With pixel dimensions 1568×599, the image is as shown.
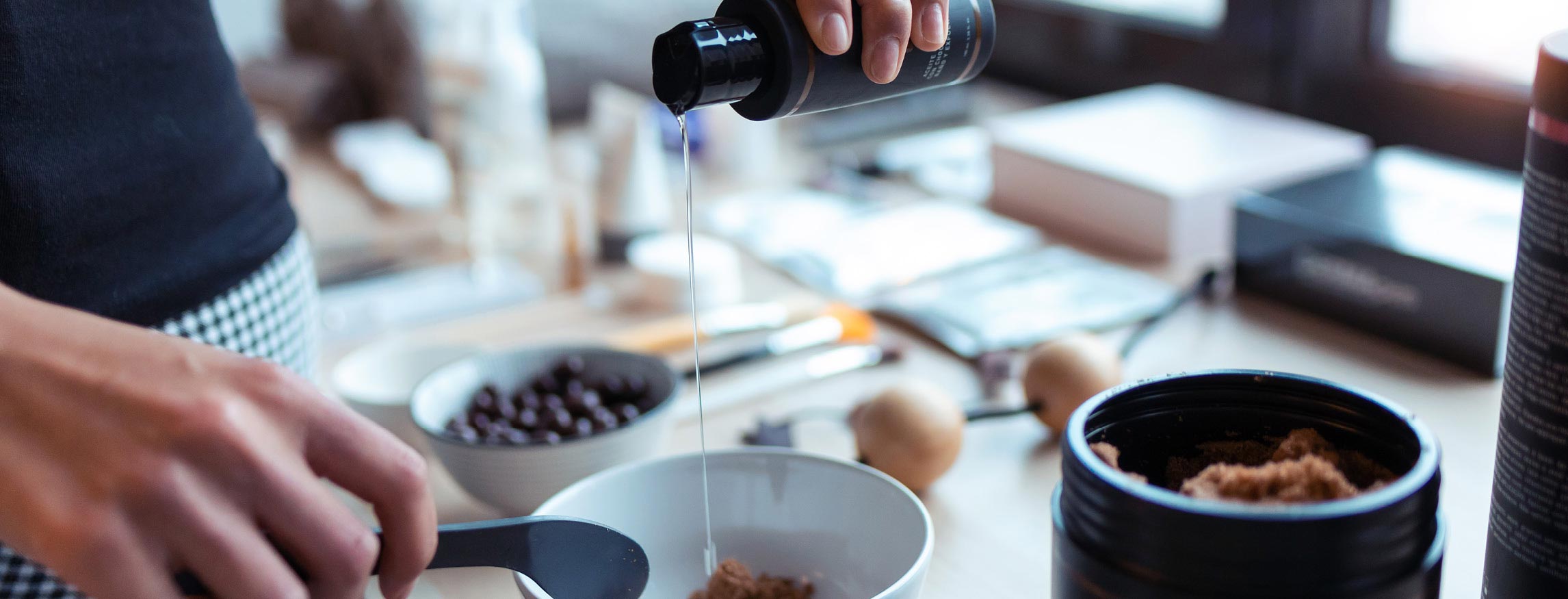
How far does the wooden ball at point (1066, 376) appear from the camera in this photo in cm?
69

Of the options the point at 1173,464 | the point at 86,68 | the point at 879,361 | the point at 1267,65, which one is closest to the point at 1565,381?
the point at 1173,464

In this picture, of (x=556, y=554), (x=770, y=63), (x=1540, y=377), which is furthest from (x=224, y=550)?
(x=1540, y=377)

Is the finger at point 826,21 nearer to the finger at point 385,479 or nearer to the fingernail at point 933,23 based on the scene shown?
the fingernail at point 933,23

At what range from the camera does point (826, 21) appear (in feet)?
1.60

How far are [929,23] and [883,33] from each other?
2cm

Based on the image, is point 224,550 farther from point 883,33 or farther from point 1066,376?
point 1066,376

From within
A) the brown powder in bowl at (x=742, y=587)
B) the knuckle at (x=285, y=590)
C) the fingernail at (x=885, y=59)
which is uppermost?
the fingernail at (x=885, y=59)

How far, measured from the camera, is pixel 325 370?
0.91 metres

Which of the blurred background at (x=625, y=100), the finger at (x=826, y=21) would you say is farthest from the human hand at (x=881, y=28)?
the blurred background at (x=625, y=100)

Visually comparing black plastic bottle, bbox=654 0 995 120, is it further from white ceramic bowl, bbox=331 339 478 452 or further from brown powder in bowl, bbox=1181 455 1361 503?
white ceramic bowl, bbox=331 339 478 452

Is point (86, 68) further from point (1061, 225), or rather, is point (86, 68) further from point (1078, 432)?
point (1061, 225)

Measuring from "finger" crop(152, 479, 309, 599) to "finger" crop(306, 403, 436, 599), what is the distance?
0.10 ft

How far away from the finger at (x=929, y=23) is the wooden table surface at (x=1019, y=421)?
25cm

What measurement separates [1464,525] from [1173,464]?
26cm
